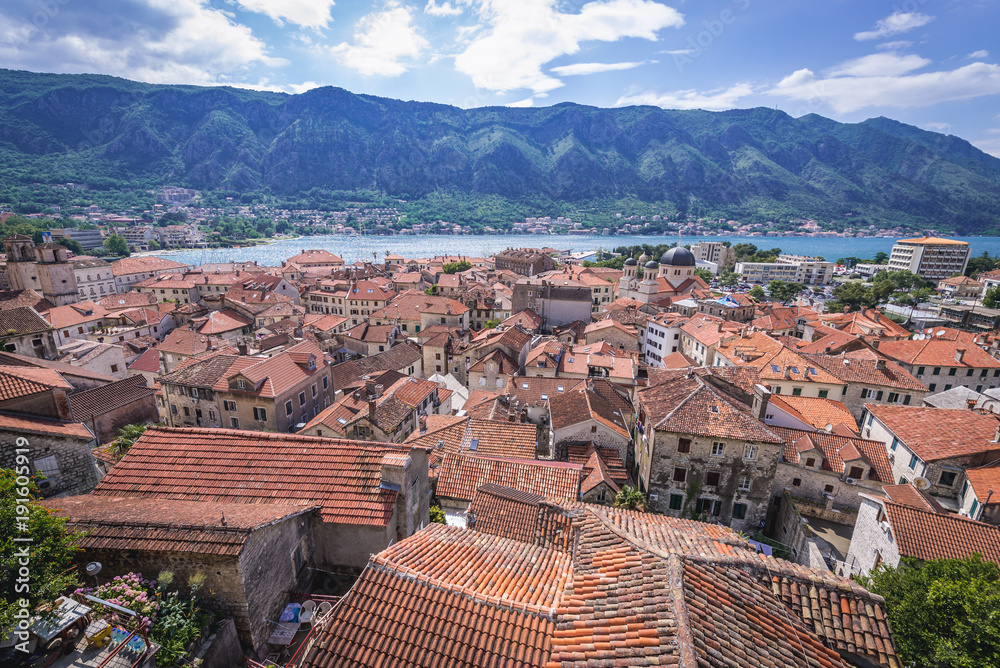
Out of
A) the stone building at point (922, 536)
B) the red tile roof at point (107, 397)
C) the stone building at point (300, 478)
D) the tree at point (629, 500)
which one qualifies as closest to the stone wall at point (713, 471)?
the tree at point (629, 500)

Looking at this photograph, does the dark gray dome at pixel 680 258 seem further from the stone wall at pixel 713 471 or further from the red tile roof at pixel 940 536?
the red tile roof at pixel 940 536

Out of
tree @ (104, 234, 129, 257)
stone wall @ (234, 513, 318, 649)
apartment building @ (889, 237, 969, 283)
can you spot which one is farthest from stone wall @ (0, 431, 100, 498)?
apartment building @ (889, 237, 969, 283)

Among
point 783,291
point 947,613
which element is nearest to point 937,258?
point 783,291


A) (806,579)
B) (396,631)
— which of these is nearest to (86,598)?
(396,631)

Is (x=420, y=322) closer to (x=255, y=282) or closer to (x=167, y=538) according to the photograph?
(x=255, y=282)

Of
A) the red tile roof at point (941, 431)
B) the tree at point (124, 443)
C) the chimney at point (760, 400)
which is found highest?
the chimney at point (760, 400)

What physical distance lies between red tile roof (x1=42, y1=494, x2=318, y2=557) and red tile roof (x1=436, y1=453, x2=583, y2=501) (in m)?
→ 10.1

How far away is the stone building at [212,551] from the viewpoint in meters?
9.12

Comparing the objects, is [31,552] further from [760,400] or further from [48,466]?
[760,400]

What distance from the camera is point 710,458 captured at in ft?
76.8

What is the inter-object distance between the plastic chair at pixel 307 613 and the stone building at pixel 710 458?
1851 cm

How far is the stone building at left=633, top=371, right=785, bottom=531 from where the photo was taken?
2280cm

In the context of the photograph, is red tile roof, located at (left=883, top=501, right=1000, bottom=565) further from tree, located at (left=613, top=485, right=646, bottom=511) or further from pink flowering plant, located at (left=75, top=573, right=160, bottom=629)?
pink flowering plant, located at (left=75, top=573, right=160, bottom=629)

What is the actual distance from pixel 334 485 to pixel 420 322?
55279mm
